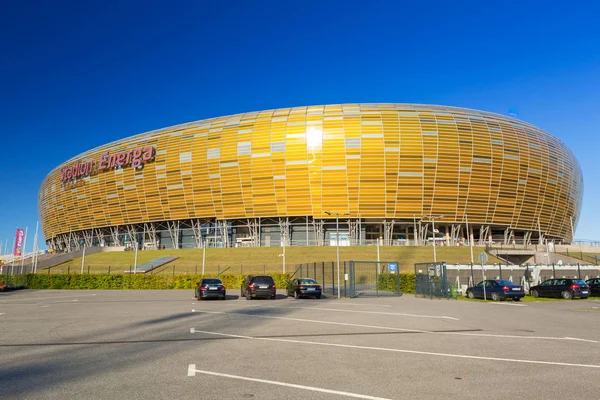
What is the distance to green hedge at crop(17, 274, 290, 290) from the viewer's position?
4200cm

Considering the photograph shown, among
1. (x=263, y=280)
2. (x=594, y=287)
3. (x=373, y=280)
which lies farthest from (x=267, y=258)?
(x=594, y=287)

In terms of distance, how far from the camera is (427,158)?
233ft

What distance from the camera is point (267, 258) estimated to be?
55.5m

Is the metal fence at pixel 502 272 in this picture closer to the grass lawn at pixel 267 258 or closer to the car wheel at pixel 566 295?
the car wheel at pixel 566 295

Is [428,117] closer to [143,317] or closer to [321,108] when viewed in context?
[321,108]

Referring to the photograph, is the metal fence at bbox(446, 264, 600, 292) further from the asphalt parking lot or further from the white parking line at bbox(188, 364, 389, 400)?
the white parking line at bbox(188, 364, 389, 400)

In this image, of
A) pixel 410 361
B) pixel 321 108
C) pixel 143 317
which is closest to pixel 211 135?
pixel 321 108

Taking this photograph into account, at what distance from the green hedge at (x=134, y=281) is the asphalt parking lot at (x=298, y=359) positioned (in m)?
27.0

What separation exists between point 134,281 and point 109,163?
1903 inches

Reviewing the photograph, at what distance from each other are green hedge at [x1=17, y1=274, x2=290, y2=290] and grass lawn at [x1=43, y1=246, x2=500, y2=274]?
7114mm

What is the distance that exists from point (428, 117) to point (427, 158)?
7.63 metres

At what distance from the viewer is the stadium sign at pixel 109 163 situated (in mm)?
81062

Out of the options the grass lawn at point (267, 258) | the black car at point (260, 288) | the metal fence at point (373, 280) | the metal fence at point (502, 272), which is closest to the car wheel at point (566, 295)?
the metal fence at point (502, 272)

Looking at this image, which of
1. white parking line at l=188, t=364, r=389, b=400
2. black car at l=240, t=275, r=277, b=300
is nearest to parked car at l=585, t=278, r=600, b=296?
black car at l=240, t=275, r=277, b=300
